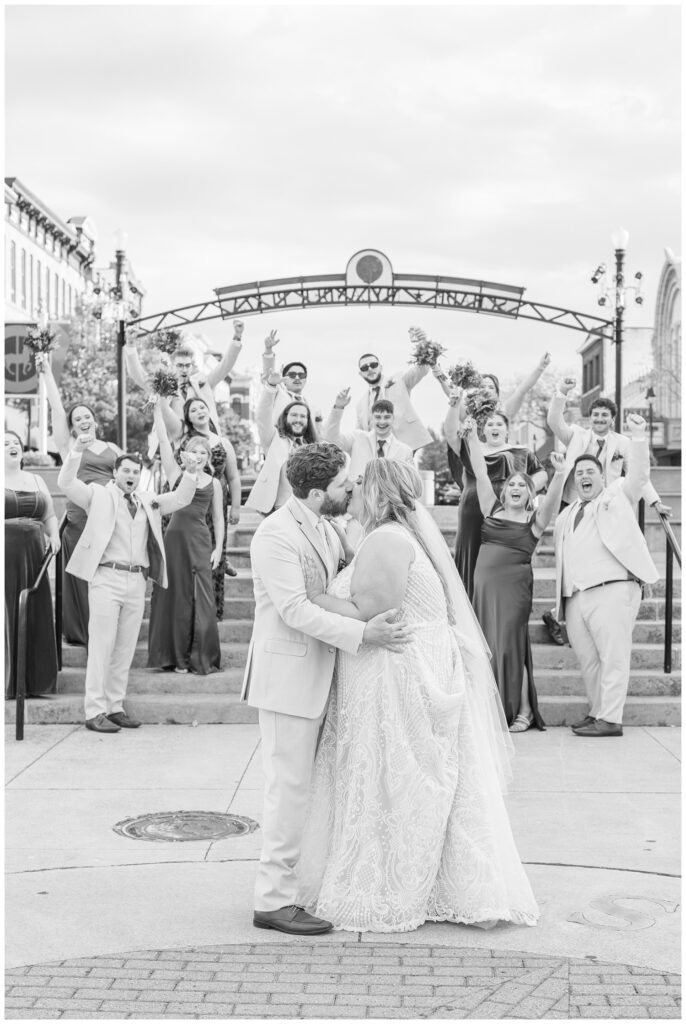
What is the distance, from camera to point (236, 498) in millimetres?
10805

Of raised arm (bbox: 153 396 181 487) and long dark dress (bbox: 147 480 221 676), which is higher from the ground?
raised arm (bbox: 153 396 181 487)

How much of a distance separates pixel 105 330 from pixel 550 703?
141 feet

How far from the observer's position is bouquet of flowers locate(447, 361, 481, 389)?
31.4 ft

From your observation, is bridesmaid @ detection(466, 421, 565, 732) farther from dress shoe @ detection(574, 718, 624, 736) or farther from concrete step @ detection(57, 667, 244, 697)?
concrete step @ detection(57, 667, 244, 697)

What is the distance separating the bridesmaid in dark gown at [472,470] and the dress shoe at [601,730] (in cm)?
137

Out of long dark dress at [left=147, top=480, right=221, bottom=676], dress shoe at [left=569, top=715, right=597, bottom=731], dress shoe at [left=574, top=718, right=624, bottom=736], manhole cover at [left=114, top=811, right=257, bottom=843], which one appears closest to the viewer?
manhole cover at [left=114, top=811, right=257, bottom=843]

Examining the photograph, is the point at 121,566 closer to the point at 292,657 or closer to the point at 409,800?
the point at 292,657

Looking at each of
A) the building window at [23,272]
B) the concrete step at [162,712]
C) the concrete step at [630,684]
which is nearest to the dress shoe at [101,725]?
the concrete step at [162,712]

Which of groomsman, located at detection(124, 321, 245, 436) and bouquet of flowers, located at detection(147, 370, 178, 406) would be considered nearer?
bouquet of flowers, located at detection(147, 370, 178, 406)

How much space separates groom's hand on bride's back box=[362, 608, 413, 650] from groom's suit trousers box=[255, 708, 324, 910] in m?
0.41

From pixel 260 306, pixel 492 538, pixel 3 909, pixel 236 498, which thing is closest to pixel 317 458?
pixel 3 909

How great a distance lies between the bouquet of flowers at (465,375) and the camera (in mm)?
9586

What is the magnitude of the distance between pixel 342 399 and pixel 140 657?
278 centimetres

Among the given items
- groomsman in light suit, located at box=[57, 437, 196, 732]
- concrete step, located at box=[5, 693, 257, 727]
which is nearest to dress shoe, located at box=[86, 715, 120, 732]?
groomsman in light suit, located at box=[57, 437, 196, 732]
